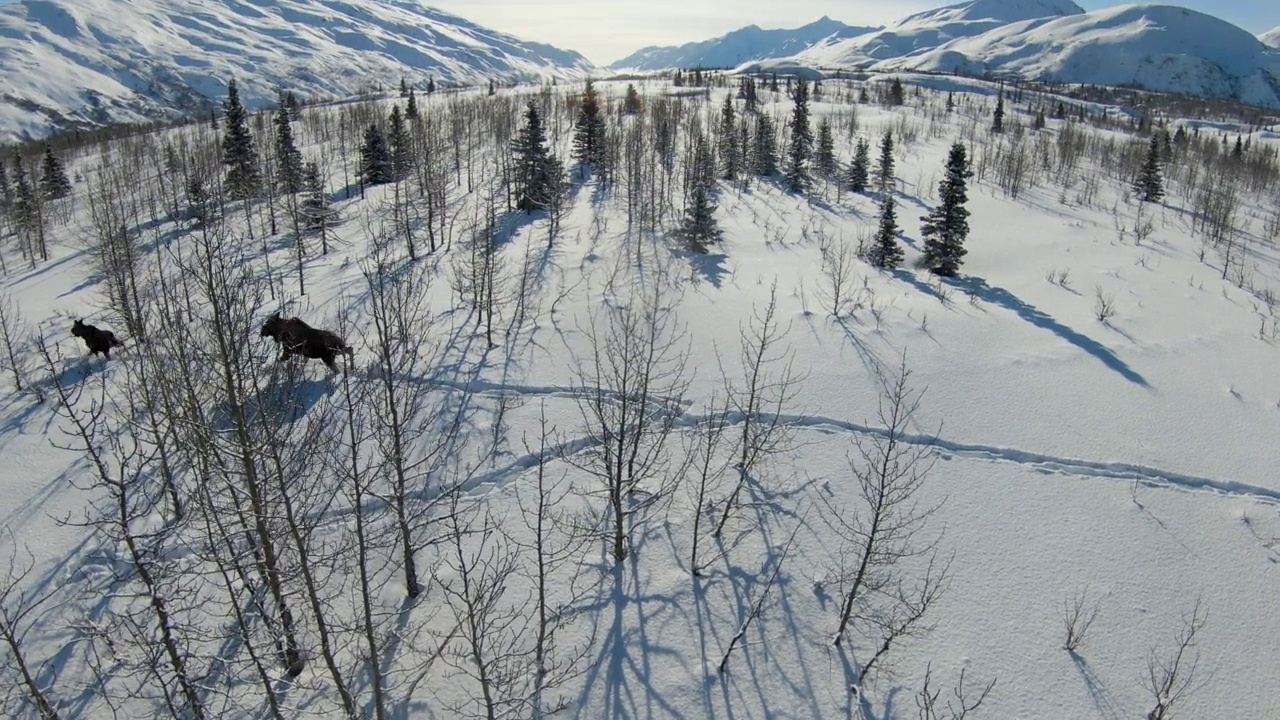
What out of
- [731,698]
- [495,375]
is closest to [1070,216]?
[495,375]

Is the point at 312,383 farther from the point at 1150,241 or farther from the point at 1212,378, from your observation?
the point at 1150,241

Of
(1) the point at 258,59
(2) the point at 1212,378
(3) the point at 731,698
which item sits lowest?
(3) the point at 731,698

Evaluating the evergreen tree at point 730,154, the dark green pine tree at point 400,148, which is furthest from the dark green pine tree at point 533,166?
the evergreen tree at point 730,154

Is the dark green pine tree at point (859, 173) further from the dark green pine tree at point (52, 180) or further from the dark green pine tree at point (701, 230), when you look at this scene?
the dark green pine tree at point (52, 180)

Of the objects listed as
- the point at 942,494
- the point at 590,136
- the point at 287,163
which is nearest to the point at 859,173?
the point at 590,136

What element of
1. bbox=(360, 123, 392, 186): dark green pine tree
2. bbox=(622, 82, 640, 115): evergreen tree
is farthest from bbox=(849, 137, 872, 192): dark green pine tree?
bbox=(622, 82, 640, 115): evergreen tree
